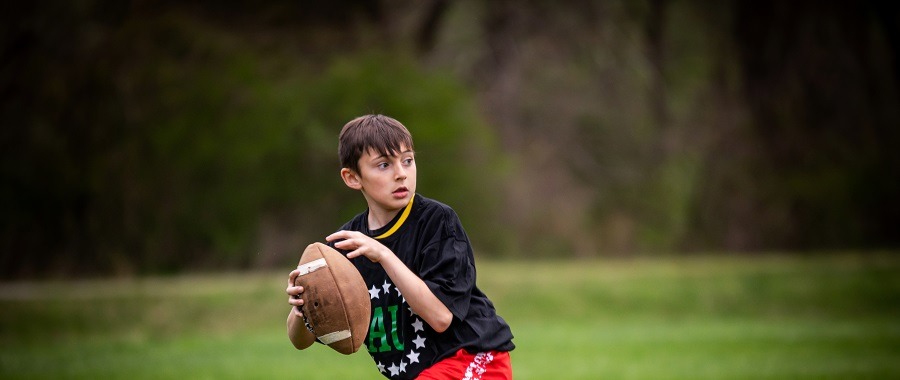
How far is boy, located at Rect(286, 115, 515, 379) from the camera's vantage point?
3.81 m

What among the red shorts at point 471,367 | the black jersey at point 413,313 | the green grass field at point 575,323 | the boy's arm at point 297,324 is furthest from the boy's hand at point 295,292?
the green grass field at point 575,323

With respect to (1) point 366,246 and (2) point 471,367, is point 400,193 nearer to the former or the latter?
(1) point 366,246

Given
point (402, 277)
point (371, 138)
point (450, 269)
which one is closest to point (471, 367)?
point (450, 269)

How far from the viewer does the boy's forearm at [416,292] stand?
11.9 feet

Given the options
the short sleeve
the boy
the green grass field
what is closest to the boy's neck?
the boy

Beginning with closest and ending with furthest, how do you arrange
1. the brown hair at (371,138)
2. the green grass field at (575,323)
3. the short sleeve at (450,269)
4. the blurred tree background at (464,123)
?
1. the short sleeve at (450,269)
2. the brown hair at (371,138)
3. the green grass field at (575,323)
4. the blurred tree background at (464,123)

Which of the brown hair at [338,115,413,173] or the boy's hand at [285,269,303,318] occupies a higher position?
the brown hair at [338,115,413,173]

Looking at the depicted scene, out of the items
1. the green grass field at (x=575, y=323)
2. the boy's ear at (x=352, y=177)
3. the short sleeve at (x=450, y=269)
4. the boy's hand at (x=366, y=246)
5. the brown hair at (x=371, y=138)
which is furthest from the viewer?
the green grass field at (x=575, y=323)

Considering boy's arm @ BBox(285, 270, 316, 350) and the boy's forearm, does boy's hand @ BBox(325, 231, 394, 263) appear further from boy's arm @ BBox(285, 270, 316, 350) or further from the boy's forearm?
boy's arm @ BBox(285, 270, 316, 350)

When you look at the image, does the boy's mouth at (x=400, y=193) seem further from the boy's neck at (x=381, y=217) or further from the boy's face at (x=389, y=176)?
the boy's neck at (x=381, y=217)

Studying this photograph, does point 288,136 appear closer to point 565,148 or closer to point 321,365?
point 565,148

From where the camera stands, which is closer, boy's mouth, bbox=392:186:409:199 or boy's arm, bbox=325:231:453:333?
boy's arm, bbox=325:231:453:333

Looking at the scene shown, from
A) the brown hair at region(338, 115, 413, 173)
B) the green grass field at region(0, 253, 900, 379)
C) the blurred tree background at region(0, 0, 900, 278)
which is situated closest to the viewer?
the brown hair at region(338, 115, 413, 173)

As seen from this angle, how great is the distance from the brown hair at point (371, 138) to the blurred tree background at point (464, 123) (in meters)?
16.4
